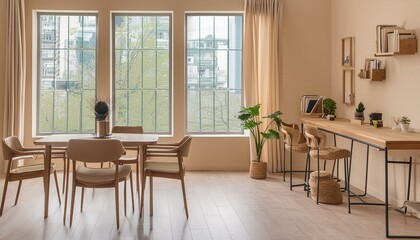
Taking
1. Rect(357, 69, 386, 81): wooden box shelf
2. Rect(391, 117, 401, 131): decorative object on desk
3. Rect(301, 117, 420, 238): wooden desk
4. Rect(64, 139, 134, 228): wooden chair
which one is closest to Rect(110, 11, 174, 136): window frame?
Rect(301, 117, 420, 238): wooden desk

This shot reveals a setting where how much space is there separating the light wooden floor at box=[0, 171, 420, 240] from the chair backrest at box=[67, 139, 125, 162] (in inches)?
25.7

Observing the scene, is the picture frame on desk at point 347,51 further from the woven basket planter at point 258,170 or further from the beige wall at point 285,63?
the woven basket planter at point 258,170

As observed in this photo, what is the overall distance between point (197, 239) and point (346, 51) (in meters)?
3.82

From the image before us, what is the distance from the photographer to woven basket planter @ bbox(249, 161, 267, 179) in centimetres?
656

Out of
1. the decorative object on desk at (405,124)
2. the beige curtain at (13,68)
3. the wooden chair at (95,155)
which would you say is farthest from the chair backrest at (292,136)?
the beige curtain at (13,68)

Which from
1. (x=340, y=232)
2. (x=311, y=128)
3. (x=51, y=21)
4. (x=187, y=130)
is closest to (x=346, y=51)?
(x=311, y=128)

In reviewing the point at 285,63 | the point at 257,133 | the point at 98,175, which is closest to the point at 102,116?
the point at 98,175

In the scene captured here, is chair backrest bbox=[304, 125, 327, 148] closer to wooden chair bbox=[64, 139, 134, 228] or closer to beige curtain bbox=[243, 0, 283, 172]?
beige curtain bbox=[243, 0, 283, 172]

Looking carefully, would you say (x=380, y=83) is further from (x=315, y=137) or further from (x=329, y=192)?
(x=329, y=192)

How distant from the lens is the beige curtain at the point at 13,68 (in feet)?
22.1

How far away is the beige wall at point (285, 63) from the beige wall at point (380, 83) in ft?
0.96

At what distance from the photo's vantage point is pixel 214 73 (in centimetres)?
735

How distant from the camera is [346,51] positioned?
6.41 meters

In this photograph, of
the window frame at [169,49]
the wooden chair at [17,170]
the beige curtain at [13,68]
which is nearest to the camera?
the wooden chair at [17,170]
